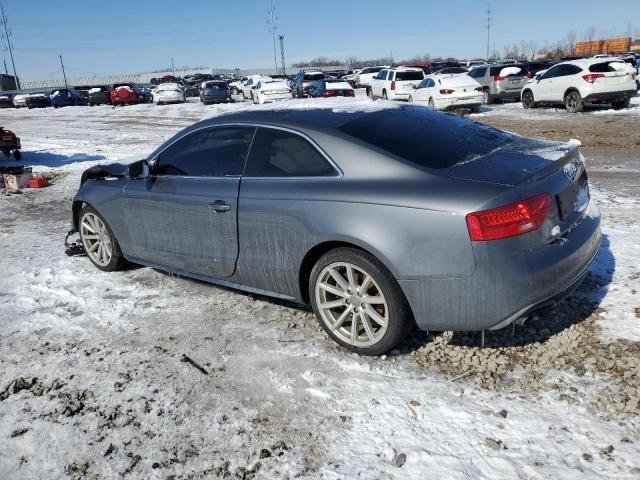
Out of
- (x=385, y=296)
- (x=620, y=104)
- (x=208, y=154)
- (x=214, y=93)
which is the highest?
(x=214, y=93)

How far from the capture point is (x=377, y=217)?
3.17 meters

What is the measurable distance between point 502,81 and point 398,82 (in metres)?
4.34

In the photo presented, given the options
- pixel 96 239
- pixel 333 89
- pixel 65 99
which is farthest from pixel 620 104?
pixel 65 99

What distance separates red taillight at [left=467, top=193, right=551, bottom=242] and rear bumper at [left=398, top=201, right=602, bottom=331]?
0.16 ft

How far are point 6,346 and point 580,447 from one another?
383 centimetres

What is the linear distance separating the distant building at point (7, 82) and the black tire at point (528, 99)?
8289 cm

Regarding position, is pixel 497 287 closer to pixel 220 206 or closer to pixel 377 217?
pixel 377 217

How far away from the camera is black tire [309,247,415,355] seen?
3223mm

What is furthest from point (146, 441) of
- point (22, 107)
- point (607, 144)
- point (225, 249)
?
point (22, 107)

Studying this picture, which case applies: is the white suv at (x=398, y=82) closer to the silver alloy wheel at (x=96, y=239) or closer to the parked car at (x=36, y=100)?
the silver alloy wheel at (x=96, y=239)

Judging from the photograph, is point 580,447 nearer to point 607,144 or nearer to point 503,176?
point 503,176

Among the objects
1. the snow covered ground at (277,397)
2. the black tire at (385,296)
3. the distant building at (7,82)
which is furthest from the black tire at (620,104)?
the distant building at (7,82)

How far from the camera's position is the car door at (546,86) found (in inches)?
752

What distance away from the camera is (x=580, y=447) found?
2.56 meters
